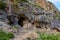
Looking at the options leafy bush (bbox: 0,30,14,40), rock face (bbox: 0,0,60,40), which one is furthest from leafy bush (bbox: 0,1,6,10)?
leafy bush (bbox: 0,30,14,40)

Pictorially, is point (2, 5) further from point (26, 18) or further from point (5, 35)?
point (5, 35)

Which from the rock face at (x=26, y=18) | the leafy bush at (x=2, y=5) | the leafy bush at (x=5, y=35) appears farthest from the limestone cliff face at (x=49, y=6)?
the leafy bush at (x=5, y=35)

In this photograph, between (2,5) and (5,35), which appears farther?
(2,5)

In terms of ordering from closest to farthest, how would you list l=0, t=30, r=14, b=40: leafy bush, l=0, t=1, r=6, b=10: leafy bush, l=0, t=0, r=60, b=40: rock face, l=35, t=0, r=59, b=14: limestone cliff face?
l=0, t=30, r=14, b=40: leafy bush
l=0, t=0, r=60, b=40: rock face
l=0, t=1, r=6, b=10: leafy bush
l=35, t=0, r=59, b=14: limestone cliff face

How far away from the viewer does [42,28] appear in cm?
1873

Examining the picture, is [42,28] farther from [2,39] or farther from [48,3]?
[48,3]

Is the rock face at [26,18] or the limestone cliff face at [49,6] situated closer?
the rock face at [26,18]

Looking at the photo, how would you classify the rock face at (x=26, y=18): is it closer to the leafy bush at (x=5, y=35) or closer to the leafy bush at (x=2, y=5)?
the leafy bush at (x=2, y=5)

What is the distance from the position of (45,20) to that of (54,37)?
5.57 meters

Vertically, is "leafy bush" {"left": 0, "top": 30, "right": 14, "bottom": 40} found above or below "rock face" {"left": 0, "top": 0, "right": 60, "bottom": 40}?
below

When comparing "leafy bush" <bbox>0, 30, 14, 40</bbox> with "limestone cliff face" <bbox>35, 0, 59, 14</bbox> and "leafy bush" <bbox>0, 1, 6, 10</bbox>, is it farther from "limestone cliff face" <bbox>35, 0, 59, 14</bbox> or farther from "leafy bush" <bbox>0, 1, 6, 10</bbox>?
"limestone cliff face" <bbox>35, 0, 59, 14</bbox>

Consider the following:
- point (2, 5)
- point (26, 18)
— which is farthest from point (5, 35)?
point (26, 18)

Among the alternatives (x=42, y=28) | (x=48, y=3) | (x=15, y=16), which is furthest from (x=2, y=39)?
(x=48, y=3)

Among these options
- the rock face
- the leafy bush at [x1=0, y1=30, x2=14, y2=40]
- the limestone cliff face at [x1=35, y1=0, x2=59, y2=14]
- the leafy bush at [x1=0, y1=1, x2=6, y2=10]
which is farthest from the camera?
the limestone cliff face at [x1=35, y1=0, x2=59, y2=14]
